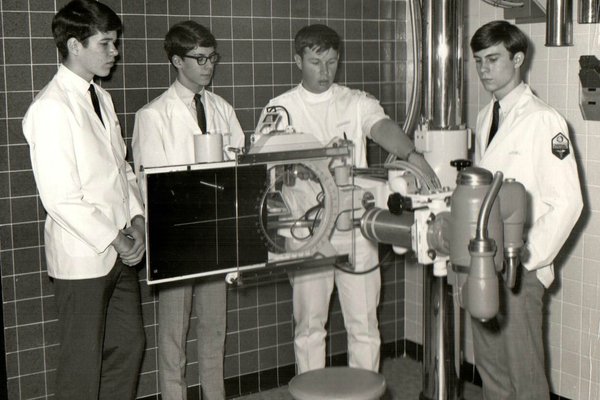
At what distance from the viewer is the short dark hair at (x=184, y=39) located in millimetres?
2727

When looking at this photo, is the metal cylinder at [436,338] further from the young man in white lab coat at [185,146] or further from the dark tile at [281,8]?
the dark tile at [281,8]

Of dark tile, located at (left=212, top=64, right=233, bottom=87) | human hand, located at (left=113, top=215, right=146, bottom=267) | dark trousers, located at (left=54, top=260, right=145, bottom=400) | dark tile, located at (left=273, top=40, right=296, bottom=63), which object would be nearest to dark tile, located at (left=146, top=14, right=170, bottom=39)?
dark tile, located at (left=212, top=64, right=233, bottom=87)

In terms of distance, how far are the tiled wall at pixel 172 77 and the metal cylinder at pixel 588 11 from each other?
3.00 ft

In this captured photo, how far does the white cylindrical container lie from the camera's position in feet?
5.74

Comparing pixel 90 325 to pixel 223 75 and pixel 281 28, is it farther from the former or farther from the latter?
pixel 281 28

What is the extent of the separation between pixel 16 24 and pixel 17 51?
0.09 metres

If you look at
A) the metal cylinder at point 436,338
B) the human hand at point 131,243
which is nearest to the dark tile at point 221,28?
the human hand at point 131,243

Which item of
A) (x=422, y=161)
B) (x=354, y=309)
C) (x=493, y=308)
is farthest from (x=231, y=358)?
(x=493, y=308)

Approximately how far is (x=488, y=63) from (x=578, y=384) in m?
1.27

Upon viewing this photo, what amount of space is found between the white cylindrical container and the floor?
5.33 feet

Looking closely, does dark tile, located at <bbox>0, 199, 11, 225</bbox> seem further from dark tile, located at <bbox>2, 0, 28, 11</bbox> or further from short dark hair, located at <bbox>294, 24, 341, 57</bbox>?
short dark hair, located at <bbox>294, 24, 341, 57</bbox>

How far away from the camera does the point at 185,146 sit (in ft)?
8.73

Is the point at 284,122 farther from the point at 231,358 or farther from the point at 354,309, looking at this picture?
the point at 231,358

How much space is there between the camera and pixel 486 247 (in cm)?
124
